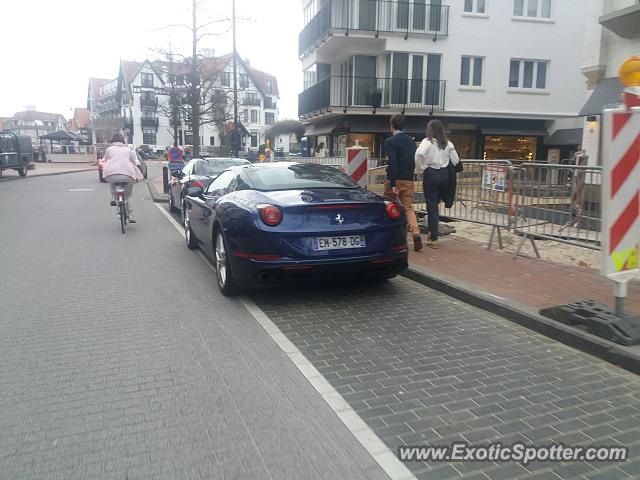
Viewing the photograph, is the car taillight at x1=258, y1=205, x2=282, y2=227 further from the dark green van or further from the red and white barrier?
the dark green van

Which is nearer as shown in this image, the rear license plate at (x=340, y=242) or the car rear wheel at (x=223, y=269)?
the rear license plate at (x=340, y=242)

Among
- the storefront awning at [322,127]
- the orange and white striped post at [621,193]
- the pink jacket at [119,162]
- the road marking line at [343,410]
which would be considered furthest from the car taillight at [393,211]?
the storefront awning at [322,127]

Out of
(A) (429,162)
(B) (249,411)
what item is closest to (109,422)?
(B) (249,411)

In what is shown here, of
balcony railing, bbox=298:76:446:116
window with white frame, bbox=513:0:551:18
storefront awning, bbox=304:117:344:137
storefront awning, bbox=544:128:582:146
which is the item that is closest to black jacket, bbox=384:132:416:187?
balcony railing, bbox=298:76:446:116

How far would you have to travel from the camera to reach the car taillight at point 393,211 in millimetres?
5840

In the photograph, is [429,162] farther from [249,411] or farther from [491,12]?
[491,12]

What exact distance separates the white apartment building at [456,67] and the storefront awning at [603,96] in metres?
12.2

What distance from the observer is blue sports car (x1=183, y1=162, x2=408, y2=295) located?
210 inches

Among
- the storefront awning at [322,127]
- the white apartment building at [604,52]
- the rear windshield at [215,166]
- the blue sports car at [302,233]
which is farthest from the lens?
the storefront awning at [322,127]

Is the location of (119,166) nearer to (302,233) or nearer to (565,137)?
(302,233)

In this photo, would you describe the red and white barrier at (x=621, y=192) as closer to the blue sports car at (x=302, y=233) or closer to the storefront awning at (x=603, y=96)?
the blue sports car at (x=302, y=233)

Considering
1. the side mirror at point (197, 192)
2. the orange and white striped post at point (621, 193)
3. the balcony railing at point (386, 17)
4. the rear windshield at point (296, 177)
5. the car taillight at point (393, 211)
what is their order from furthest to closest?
the balcony railing at point (386, 17) → the side mirror at point (197, 192) → the rear windshield at point (296, 177) → the car taillight at point (393, 211) → the orange and white striped post at point (621, 193)

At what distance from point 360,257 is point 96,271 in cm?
380

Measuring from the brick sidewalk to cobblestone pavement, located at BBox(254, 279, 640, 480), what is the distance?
57 cm
